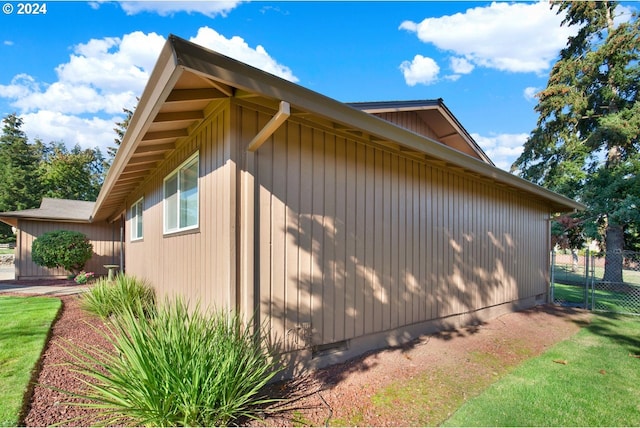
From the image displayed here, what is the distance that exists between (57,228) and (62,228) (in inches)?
6.4

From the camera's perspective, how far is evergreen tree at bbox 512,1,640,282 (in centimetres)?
1319

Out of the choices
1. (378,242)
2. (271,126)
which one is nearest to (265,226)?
(271,126)

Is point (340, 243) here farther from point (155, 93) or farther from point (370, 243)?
point (155, 93)

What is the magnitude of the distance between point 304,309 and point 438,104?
5.33 m

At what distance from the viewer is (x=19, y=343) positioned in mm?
4254

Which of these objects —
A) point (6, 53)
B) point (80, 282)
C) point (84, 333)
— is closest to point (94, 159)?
point (80, 282)

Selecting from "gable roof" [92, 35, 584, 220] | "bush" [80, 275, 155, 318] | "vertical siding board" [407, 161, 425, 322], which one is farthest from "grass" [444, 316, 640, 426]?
"bush" [80, 275, 155, 318]

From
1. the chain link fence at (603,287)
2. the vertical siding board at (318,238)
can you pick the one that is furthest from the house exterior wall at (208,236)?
the chain link fence at (603,287)

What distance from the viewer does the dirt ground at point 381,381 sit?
9.09 feet

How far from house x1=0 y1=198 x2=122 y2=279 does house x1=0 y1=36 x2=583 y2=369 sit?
9.05m

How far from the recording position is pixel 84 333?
4.93 meters

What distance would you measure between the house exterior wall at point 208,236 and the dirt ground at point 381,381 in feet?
3.86

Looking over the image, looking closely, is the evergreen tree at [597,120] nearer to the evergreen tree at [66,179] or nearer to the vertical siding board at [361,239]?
the vertical siding board at [361,239]

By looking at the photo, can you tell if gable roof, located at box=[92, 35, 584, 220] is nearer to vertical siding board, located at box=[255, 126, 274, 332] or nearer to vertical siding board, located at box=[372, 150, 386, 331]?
vertical siding board, located at box=[372, 150, 386, 331]
